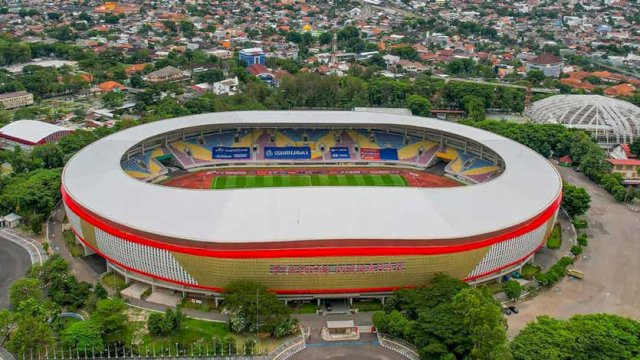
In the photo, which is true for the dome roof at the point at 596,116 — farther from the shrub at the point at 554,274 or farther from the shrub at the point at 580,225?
the shrub at the point at 554,274

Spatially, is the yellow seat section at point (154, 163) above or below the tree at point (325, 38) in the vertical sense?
above

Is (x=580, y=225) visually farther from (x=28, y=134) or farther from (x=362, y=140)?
(x=28, y=134)

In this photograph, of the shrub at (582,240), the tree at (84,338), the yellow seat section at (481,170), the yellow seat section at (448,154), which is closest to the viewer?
the tree at (84,338)

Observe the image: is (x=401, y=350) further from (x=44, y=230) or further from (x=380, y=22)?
(x=380, y=22)

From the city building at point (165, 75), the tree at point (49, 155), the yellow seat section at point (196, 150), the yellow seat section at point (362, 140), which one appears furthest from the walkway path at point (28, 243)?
the city building at point (165, 75)

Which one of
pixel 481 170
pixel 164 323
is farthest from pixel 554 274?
pixel 164 323

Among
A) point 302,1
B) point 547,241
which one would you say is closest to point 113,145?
point 547,241

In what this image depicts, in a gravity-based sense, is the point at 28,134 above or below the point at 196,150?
below
